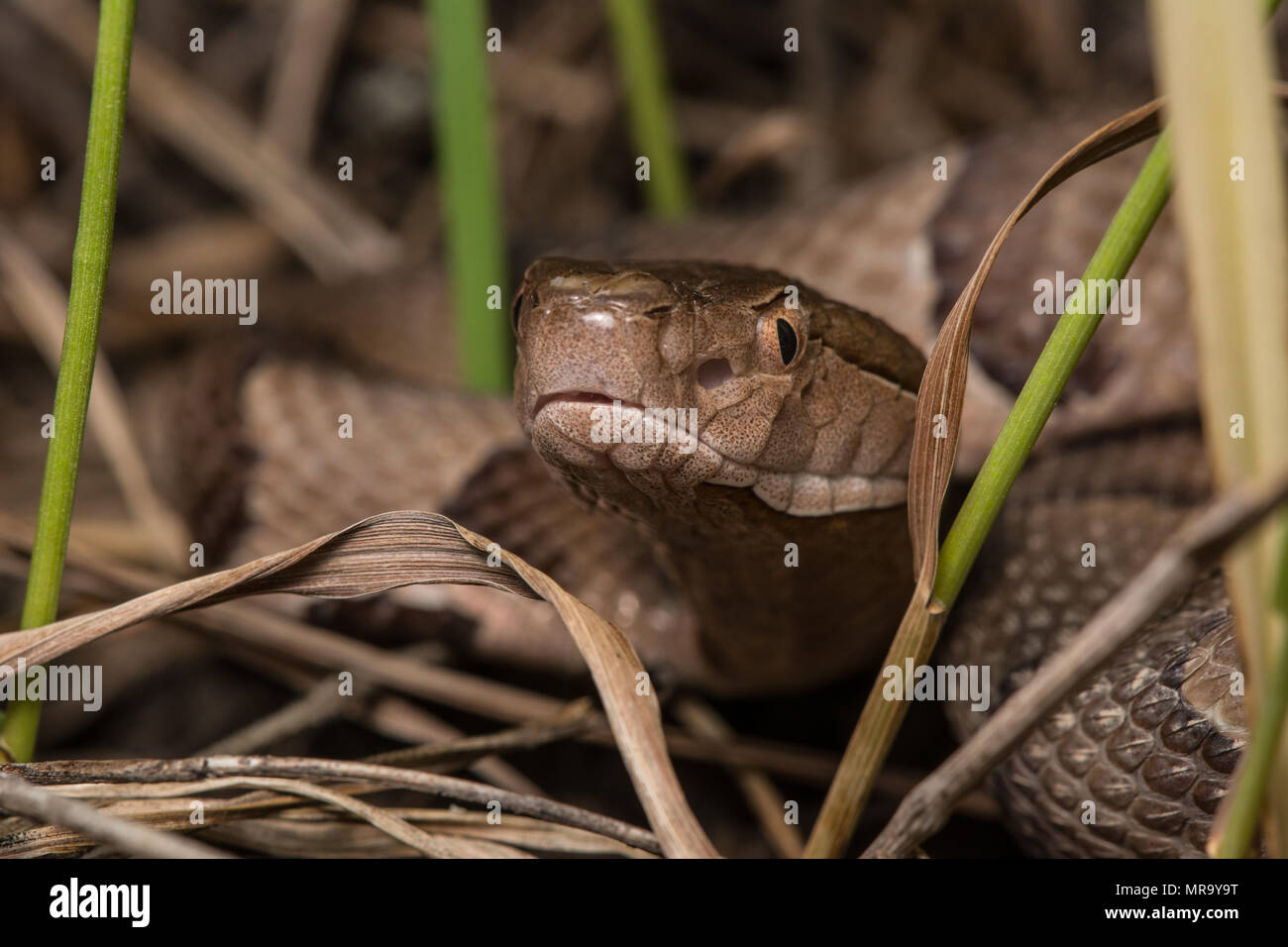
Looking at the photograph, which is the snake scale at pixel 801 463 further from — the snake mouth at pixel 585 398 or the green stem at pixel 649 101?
the green stem at pixel 649 101

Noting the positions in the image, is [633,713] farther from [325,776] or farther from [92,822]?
[92,822]

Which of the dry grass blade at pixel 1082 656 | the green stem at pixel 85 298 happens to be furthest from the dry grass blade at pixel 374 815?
the dry grass blade at pixel 1082 656

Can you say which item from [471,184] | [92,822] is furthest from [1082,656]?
[471,184]

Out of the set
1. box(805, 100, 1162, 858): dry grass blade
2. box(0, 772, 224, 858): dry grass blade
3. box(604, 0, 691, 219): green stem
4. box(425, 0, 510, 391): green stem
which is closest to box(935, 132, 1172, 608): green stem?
box(805, 100, 1162, 858): dry grass blade

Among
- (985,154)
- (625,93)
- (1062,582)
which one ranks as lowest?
(1062,582)

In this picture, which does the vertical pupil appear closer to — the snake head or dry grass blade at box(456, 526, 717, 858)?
the snake head
